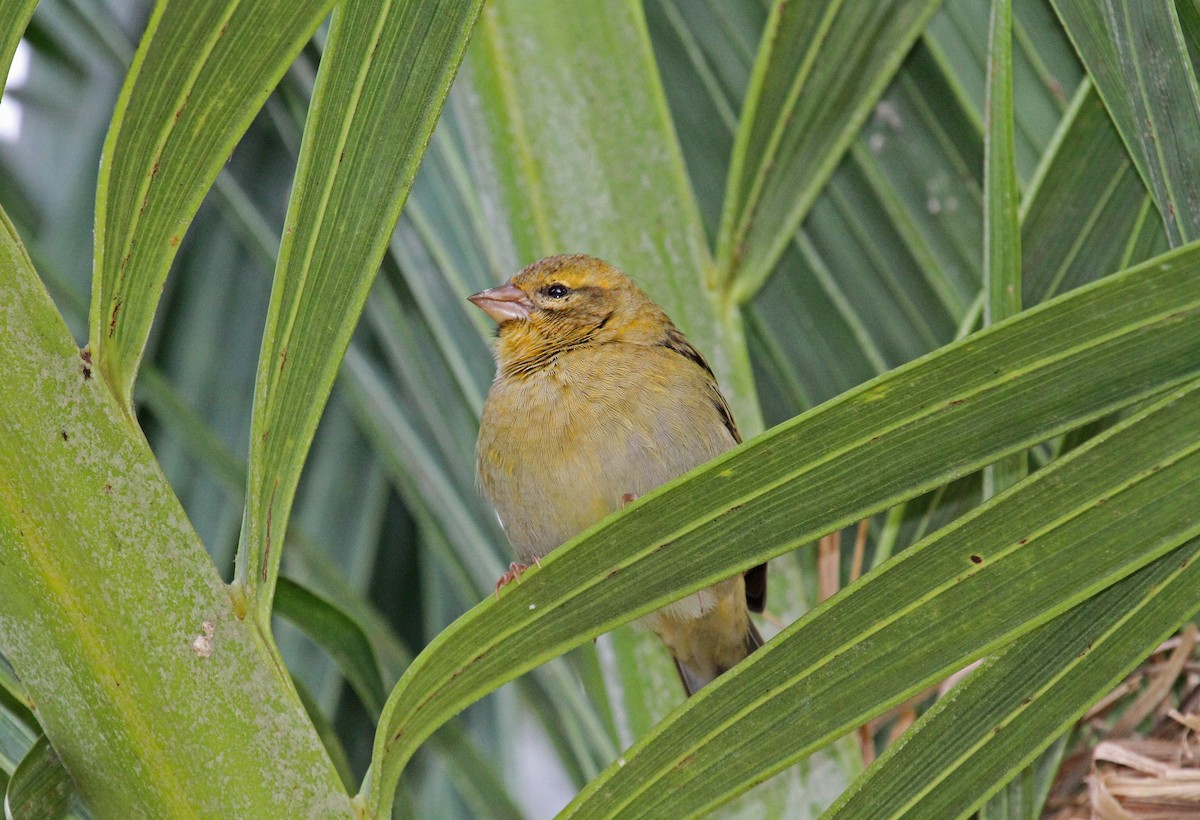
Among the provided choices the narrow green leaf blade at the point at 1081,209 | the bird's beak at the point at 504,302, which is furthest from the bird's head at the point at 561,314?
the narrow green leaf blade at the point at 1081,209

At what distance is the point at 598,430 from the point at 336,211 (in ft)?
3.80

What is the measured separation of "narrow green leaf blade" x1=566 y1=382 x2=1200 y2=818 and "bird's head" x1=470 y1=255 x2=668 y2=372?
51.2 inches

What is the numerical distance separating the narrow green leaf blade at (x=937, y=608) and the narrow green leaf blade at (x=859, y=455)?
0.06 meters

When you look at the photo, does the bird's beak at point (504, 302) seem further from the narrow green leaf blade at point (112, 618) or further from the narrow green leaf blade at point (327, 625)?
the narrow green leaf blade at point (112, 618)

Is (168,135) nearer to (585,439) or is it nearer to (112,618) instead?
(112,618)

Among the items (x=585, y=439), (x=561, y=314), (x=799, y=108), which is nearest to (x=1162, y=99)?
(x=799, y=108)

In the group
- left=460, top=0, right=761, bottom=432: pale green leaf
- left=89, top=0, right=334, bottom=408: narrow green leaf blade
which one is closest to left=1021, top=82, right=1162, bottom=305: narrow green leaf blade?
left=460, top=0, right=761, bottom=432: pale green leaf

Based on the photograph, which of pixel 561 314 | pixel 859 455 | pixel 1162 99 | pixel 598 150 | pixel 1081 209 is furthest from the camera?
pixel 561 314

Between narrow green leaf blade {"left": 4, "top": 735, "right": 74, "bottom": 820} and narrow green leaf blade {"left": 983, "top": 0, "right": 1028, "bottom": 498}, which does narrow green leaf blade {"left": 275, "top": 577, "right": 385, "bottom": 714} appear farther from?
narrow green leaf blade {"left": 983, "top": 0, "right": 1028, "bottom": 498}

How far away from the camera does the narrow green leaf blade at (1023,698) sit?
131cm

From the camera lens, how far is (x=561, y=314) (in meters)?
2.77

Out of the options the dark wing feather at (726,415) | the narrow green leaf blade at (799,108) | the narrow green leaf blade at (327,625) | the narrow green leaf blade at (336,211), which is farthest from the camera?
the dark wing feather at (726,415)

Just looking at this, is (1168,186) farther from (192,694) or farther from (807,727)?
(192,694)

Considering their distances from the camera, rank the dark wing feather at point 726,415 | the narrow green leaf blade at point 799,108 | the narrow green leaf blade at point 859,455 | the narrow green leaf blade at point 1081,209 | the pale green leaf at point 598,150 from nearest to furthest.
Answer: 1. the narrow green leaf blade at point 859,455
2. the narrow green leaf blade at point 1081,209
3. the narrow green leaf blade at point 799,108
4. the pale green leaf at point 598,150
5. the dark wing feather at point 726,415
